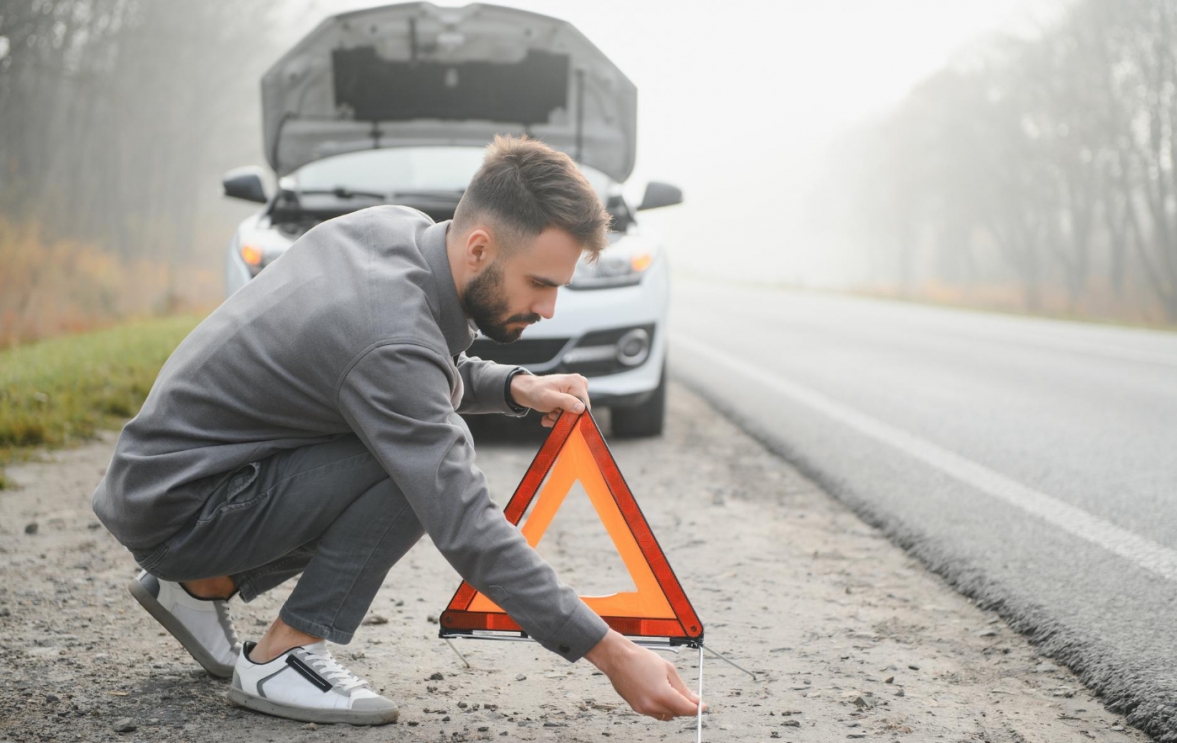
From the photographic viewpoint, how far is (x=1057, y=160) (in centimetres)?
2992

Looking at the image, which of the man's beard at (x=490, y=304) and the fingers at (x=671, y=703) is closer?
the fingers at (x=671, y=703)

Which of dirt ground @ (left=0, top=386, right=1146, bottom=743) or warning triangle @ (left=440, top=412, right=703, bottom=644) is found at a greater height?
warning triangle @ (left=440, top=412, right=703, bottom=644)

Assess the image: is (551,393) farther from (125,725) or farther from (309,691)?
(125,725)

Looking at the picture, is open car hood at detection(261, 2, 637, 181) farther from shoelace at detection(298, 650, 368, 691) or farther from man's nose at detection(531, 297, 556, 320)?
shoelace at detection(298, 650, 368, 691)

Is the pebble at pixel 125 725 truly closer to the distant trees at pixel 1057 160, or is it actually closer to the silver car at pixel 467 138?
the silver car at pixel 467 138

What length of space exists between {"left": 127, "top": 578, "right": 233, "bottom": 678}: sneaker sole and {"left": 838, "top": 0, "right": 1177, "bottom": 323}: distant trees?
74.9 ft

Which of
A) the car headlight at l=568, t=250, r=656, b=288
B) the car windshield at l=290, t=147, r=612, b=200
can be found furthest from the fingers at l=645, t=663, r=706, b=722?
the car windshield at l=290, t=147, r=612, b=200

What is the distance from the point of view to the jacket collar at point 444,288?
216cm

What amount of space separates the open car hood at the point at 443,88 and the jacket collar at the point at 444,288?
4.06 meters

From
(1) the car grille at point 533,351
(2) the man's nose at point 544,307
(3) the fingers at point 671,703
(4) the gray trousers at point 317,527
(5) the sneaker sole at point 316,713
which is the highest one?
(2) the man's nose at point 544,307

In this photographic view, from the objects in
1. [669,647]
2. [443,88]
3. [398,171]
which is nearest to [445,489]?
[669,647]

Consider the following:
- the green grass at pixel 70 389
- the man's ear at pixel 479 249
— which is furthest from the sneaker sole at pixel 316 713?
the green grass at pixel 70 389

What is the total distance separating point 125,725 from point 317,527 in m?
0.58

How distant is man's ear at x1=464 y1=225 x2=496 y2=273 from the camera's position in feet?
6.93
